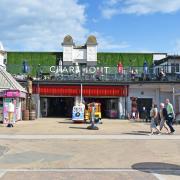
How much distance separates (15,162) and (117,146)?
508 cm

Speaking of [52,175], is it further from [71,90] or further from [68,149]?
[71,90]

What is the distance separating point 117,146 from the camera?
1616 centimetres

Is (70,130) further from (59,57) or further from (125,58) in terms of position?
(125,58)

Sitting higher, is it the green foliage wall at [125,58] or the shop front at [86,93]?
the green foliage wall at [125,58]

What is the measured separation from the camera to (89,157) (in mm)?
13266

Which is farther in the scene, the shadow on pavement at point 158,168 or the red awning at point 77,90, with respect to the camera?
the red awning at point 77,90

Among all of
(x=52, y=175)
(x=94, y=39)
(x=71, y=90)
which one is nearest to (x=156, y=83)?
(x=71, y=90)

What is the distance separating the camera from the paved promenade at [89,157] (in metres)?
10.4

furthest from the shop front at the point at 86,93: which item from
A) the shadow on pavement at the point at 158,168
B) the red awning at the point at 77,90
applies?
the shadow on pavement at the point at 158,168

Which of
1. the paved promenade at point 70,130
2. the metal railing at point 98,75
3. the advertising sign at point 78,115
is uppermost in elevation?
the metal railing at point 98,75

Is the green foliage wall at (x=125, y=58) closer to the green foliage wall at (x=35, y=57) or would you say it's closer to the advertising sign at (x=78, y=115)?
the green foliage wall at (x=35, y=57)

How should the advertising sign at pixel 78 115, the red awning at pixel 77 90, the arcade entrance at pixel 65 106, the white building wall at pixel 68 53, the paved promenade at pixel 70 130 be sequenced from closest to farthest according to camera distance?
the paved promenade at pixel 70 130, the advertising sign at pixel 78 115, the red awning at pixel 77 90, the arcade entrance at pixel 65 106, the white building wall at pixel 68 53

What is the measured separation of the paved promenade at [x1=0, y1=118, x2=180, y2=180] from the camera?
34.2ft

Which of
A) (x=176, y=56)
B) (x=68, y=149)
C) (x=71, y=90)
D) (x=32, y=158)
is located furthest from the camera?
(x=176, y=56)
